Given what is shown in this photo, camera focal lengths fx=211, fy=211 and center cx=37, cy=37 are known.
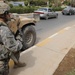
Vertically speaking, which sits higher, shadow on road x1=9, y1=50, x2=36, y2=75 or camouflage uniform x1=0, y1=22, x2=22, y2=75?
camouflage uniform x1=0, y1=22, x2=22, y2=75

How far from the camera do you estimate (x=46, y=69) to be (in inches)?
221

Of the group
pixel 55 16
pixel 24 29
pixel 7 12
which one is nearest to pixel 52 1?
pixel 55 16

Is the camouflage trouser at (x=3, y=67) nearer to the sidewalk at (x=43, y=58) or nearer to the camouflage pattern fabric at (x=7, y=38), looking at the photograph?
the camouflage pattern fabric at (x=7, y=38)

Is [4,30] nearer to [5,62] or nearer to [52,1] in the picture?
[5,62]

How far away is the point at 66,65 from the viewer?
578 centimetres

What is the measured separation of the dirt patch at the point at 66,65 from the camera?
17.5 feet

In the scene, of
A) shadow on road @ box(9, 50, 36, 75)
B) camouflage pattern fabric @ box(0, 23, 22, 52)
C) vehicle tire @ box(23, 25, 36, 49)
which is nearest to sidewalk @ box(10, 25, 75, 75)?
shadow on road @ box(9, 50, 36, 75)

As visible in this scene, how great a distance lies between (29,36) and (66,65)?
2966mm

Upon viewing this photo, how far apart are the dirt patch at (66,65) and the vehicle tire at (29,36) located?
→ 6.18 feet

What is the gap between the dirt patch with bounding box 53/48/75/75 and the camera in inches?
210

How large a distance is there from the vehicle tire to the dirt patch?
Answer: 6.18ft

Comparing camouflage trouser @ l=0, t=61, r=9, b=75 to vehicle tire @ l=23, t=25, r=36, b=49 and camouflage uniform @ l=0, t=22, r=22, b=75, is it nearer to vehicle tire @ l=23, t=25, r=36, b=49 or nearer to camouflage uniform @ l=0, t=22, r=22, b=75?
camouflage uniform @ l=0, t=22, r=22, b=75

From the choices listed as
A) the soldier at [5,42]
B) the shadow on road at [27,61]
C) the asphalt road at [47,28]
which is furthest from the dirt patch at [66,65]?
the asphalt road at [47,28]

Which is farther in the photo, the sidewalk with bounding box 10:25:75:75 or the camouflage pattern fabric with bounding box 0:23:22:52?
the sidewalk with bounding box 10:25:75:75
